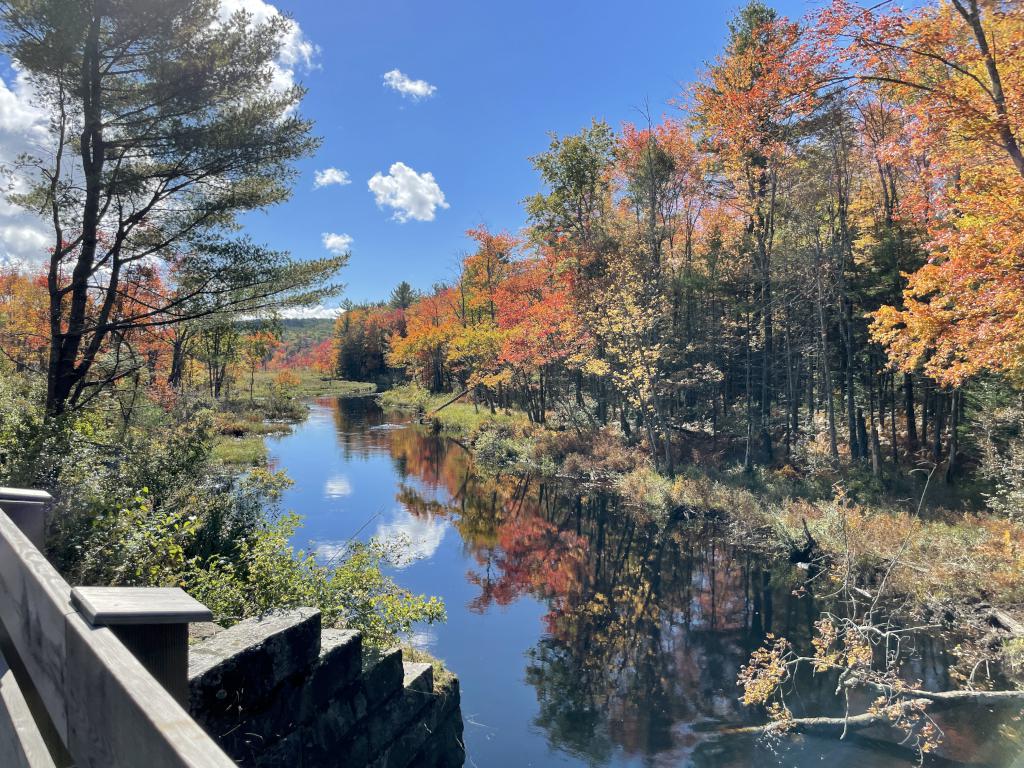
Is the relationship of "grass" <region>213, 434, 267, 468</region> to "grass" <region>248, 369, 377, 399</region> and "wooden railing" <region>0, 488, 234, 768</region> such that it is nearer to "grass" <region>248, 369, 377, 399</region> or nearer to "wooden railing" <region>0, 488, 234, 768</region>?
"wooden railing" <region>0, 488, 234, 768</region>

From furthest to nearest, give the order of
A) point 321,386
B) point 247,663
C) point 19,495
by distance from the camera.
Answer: point 321,386
point 247,663
point 19,495

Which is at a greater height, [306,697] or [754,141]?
[754,141]

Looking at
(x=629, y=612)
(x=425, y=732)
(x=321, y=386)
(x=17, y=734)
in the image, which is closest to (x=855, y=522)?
(x=629, y=612)

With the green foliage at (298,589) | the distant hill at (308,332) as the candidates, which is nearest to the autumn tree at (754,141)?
the green foliage at (298,589)

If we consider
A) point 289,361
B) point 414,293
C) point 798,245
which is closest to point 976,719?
point 798,245

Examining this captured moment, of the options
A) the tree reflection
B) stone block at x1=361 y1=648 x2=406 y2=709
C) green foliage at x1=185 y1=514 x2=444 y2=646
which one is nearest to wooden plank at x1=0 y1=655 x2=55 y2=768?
green foliage at x1=185 y1=514 x2=444 y2=646

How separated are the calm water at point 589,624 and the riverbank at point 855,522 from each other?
88 cm

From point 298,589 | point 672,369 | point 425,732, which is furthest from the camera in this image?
point 672,369

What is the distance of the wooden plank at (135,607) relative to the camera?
1361mm

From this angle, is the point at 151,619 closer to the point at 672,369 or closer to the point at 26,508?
the point at 26,508

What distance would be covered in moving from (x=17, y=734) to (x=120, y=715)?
2.80 ft

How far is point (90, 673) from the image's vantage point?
1267 mm

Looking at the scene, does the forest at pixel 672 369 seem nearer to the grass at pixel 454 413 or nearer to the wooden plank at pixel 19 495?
the wooden plank at pixel 19 495

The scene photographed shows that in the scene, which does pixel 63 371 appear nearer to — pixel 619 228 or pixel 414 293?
pixel 619 228
